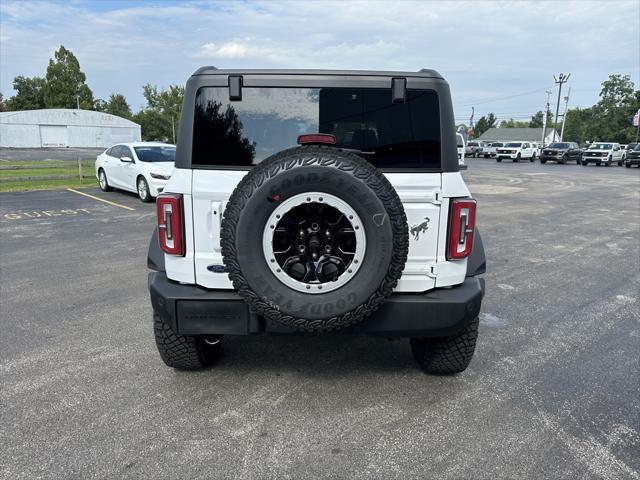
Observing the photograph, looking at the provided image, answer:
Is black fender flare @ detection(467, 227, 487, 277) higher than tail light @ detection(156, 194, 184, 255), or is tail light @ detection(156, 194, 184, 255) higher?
tail light @ detection(156, 194, 184, 255)

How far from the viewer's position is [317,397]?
124 inches

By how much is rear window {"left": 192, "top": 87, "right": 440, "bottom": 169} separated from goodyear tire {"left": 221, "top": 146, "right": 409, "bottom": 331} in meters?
0.36

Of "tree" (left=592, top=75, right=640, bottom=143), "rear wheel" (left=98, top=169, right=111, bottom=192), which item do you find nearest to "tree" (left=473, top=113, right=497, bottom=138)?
"tree" (left=592, top=75, right=640, bottom=143)

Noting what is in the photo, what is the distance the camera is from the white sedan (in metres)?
11.8

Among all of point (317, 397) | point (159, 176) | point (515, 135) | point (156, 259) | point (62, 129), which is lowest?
point (317, 397)

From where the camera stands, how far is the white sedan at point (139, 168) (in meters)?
11.8

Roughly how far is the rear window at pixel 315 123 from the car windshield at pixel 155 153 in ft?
33.3

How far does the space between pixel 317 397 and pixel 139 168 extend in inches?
412

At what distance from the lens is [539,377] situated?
3.49 metres

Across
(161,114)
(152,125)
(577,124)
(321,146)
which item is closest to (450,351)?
(321,146)

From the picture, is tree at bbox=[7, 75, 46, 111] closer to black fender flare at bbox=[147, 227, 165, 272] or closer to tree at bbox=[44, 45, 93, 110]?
tree at bbox=[44, 45, 93, 110]

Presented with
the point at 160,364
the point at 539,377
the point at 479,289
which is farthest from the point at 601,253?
the point at 160,364

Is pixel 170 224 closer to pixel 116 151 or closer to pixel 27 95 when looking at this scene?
pixel 116 151

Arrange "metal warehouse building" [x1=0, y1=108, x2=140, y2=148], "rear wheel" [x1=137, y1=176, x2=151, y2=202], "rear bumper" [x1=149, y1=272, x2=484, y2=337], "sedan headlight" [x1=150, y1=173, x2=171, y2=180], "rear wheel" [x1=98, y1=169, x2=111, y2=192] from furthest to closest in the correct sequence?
"metal warehouse building" [x1=0, y1=108, x2=140, y2=148] < "rear wheel" [x1=98, y1=169, x2=111, y2=192] < "rear wheel" [x1=137, y1=176, x2=151, y2=202] < "sedan headlight" [x1=150, y1=173, x2=171, y2=180] < "rear bumper" [x1=149, y1=272, x2=484, y2=337]
